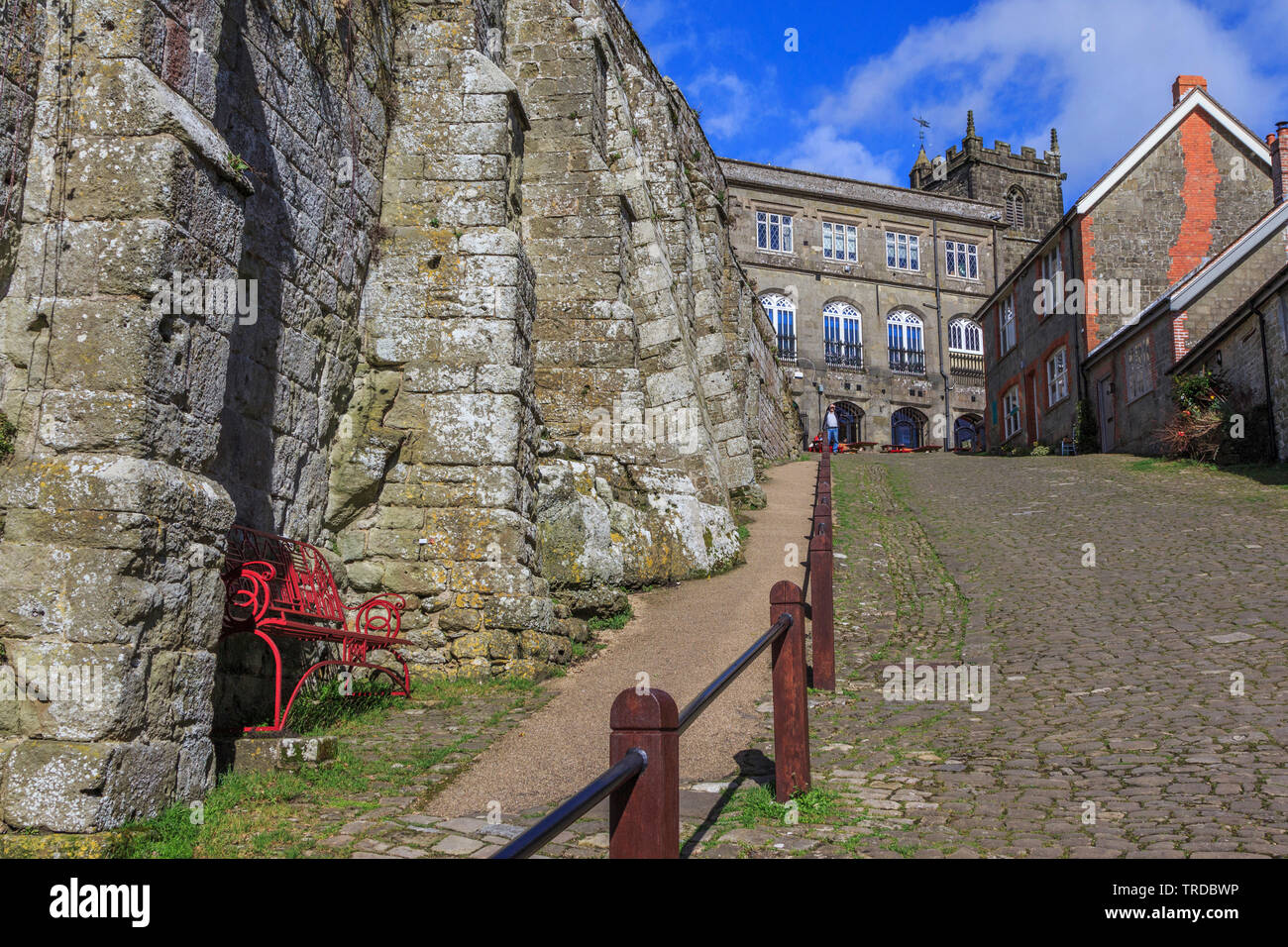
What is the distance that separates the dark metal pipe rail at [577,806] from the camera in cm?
174

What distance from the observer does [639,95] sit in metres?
16.4

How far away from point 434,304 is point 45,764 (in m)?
4.97

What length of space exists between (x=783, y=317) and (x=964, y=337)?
30.4 feet

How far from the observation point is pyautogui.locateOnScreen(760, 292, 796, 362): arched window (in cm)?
4241

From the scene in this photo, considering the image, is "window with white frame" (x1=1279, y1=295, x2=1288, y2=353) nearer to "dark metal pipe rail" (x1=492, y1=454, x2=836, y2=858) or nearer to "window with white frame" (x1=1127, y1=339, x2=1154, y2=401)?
"window with white frame" (x1=1127, y1=339, x2=1154, y2=401)

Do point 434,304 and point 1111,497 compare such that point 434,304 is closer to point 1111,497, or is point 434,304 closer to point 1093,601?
point 1093,601

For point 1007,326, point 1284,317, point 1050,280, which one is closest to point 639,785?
point 1284,317

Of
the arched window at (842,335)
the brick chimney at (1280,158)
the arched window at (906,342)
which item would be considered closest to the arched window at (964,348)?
the arched window at (906,342)

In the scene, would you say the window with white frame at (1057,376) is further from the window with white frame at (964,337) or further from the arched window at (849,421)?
the window with white frame at (964,337)

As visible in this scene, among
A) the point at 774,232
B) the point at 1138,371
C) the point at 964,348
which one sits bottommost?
the point at 1138,371

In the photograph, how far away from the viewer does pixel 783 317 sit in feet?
140

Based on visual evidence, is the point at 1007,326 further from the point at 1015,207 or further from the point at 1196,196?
the point at 1015,207

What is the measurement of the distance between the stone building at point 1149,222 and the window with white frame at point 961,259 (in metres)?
17.7

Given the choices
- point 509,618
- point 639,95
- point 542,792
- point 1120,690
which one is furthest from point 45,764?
point 639,95
